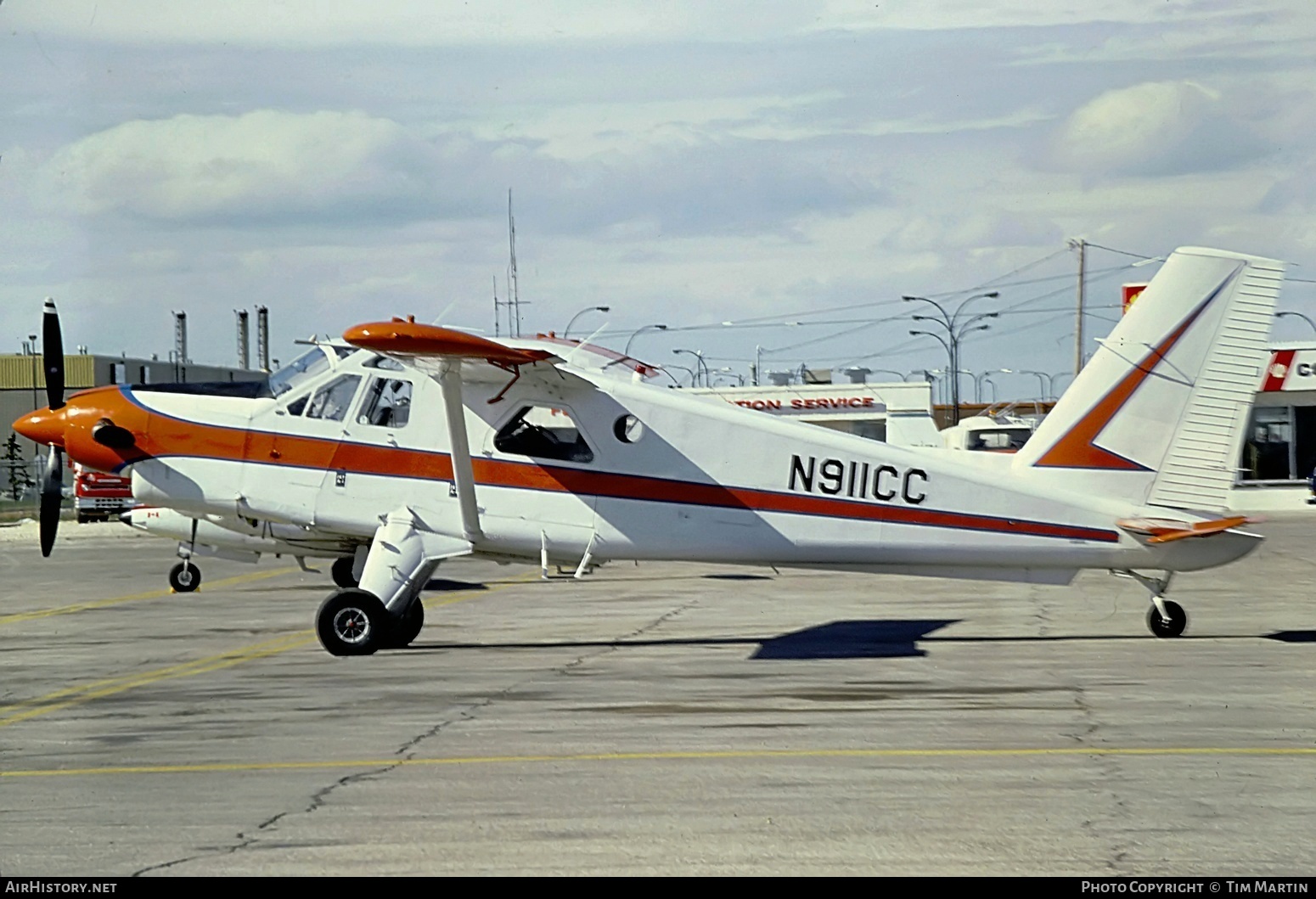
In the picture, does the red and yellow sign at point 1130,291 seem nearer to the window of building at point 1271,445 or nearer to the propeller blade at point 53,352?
the window of building at point 1271,445

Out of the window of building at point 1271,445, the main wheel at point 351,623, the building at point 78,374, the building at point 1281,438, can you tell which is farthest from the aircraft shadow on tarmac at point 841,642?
the building at point 78,374

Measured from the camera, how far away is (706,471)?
42.9ft

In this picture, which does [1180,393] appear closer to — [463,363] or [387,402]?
[463,363]

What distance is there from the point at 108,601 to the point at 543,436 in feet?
30.9

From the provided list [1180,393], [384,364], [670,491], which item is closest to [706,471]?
[670,491]

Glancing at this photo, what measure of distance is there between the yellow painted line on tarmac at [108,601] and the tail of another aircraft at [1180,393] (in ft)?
40.3

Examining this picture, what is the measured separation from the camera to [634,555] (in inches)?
523

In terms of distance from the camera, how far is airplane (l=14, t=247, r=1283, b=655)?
505 inches

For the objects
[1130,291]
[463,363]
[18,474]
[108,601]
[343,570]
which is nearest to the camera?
[463,363]

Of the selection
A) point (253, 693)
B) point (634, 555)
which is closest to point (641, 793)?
point (253, 693)

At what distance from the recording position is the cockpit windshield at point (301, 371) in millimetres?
13773

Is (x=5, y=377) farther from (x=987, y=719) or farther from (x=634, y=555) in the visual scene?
(x=987, y=719)

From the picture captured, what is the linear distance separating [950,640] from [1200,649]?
226cm

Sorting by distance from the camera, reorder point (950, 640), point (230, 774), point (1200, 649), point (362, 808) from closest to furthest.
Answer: point (362, 808)
point (230, 774)
point (1200, 649)
point (950, 640)
